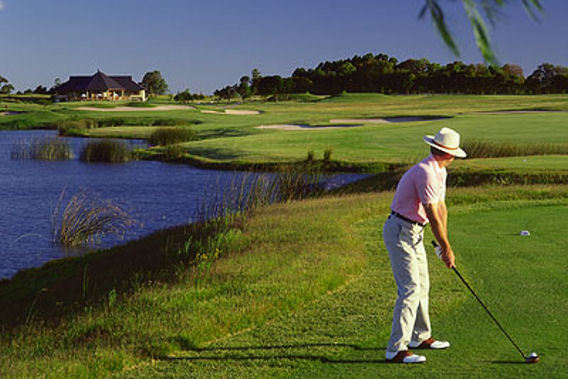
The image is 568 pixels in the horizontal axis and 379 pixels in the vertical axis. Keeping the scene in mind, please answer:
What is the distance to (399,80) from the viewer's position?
126125mm

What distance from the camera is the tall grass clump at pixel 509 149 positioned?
103 ft

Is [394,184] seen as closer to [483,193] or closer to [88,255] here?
[483,193]

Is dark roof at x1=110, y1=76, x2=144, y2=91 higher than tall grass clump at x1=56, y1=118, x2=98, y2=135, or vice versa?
dark roof at x1=110, y1=76, x2=144, y2=91

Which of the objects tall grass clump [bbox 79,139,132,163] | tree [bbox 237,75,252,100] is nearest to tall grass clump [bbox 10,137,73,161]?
tall grass clump [bbox 79,139,132,163]

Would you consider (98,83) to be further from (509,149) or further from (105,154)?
(509,149)

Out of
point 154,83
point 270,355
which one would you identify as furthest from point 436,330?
point 154,83

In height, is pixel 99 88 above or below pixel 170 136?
above

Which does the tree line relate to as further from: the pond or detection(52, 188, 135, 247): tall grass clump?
detection(52, 188, 135, 247): tall grass clump

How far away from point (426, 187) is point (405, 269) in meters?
0.81

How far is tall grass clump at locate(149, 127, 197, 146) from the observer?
50500mm

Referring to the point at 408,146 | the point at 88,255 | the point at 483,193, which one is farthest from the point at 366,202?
the point at 408,146

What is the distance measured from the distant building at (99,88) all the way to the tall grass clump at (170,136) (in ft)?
321

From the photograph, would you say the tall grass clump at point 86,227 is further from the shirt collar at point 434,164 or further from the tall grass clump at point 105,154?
the tall grass clump at point 105,154

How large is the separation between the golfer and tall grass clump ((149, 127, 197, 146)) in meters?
44.6
